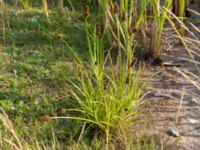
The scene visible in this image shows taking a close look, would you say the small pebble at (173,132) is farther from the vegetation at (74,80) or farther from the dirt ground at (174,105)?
the vegetation at (74,80)

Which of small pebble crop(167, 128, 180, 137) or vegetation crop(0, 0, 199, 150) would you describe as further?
small pebble crop(167, 128, 180, 137)

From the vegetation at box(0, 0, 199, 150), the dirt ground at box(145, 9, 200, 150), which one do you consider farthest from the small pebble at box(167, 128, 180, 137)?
the vegetation at box(0, 0, 199, 150)

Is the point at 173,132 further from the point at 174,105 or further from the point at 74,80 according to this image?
the point at 74,80

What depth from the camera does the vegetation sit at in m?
2.62

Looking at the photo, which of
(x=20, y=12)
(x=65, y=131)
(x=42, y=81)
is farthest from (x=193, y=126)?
(x=20, y=12)

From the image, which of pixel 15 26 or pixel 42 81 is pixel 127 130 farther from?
pixel 15 26

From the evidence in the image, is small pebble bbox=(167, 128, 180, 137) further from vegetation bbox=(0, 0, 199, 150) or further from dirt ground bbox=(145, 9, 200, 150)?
vegetation bbox=(0, 0, 199, 150)

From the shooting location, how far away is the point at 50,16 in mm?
4395

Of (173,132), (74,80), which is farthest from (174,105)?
(74,80)

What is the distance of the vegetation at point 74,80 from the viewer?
2.62 m

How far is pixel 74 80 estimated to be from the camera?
329cm

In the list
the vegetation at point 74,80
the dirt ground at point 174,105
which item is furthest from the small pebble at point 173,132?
the vegetation at point 74,80

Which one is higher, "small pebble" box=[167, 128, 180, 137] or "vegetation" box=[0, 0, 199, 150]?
"vegetation" box=[0, 0, 199, 150]

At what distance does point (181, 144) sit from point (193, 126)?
0.24 m
